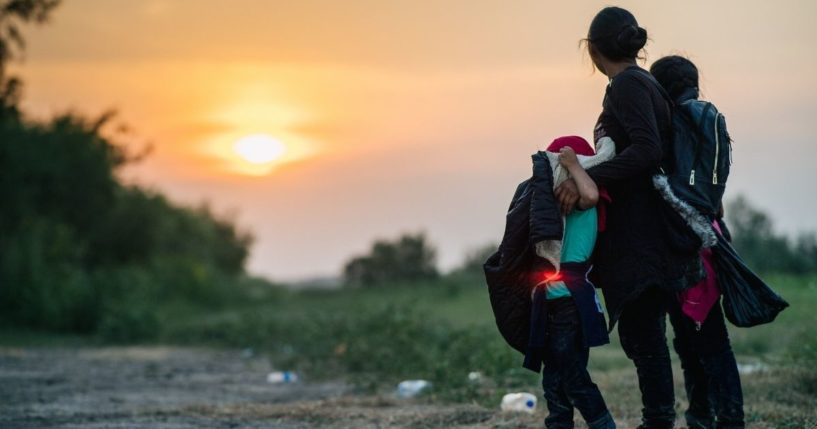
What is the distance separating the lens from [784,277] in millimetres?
20766

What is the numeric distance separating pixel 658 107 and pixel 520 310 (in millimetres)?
1177

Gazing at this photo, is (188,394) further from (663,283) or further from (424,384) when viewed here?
(663,283)

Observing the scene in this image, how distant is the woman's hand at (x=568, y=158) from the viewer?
18.4 ft

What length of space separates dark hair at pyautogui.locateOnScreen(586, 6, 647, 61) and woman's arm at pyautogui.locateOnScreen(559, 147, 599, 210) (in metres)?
0.55

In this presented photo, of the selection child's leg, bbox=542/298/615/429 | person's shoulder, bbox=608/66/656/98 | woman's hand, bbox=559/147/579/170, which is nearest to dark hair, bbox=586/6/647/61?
person's shoulder, bbox=608/66/656/98

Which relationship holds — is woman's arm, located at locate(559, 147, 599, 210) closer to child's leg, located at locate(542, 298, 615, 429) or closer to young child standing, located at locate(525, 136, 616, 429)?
young child standing, located at locate(525, 136, 616, 429)

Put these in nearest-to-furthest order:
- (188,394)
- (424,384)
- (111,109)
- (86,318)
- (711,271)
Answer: (711,271)
(424,384)
(188,394)
(86,318)
(111,109)

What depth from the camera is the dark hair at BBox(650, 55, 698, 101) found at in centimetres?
638

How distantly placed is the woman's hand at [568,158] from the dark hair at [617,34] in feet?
1.79

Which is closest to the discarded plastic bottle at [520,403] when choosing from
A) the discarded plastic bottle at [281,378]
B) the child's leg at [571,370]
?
the child's leg at [571,370]

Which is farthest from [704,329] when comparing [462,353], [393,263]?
[393,263]

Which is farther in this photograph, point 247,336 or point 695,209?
point 247,336

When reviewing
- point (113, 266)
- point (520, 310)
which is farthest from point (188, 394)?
point (113, 266)

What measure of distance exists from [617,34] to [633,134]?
0.51 metres
